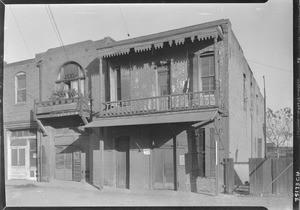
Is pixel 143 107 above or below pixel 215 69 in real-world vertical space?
below

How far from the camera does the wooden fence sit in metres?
10.9

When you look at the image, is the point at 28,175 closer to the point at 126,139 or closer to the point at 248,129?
the point at 126,139

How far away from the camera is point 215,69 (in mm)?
11820

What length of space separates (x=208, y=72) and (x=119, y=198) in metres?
6.79

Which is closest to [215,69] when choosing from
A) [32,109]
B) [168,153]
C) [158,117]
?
[158,117]

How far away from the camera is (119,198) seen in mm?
11602

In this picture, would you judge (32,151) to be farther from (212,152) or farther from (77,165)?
(212,152)

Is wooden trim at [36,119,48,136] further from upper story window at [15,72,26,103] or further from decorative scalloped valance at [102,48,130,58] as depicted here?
decorative scalloped valance at [102,48,130,58]

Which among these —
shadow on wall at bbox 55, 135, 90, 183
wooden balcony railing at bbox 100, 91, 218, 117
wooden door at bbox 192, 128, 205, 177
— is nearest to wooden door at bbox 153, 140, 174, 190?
wooden door at bbox 192, 128, 205, 177

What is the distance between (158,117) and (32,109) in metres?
9.92

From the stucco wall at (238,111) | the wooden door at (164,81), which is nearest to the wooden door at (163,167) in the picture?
the wooden door at (164,81)

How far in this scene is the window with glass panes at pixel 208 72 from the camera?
42.5ft

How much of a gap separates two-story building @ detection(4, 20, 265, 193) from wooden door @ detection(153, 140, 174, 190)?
0.05 metres

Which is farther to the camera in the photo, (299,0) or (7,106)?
(7,106)
